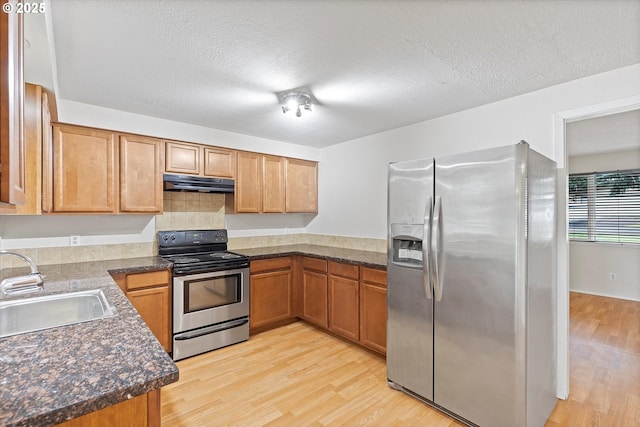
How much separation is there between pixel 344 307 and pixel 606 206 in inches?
187

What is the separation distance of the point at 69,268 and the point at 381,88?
9.50 ft

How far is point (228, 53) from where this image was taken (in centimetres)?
185

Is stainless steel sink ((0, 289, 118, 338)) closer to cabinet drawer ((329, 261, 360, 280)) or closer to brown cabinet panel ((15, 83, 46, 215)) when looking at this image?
brown cabinet panel ((15, 83, 46, 215))

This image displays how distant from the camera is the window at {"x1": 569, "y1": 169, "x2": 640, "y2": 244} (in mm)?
4723

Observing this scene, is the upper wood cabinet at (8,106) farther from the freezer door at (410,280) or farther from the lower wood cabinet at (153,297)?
the lower wood cabinet at (153,297)

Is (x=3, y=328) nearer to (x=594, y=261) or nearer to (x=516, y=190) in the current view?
(x=516, y=190)

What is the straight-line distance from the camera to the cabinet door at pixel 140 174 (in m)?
2.89

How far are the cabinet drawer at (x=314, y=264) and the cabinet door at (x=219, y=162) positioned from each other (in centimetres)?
130

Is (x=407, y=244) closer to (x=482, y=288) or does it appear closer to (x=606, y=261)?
(x=482, y=288)

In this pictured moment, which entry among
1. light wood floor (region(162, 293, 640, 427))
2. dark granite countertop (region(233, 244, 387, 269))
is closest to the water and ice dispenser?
dark granite countertop (region(233, 244, 387, 269))

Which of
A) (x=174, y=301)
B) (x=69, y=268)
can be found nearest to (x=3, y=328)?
(x=69, y=268)

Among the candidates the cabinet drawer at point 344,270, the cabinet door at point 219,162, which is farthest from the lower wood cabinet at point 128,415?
the cabinet door at point 219,162

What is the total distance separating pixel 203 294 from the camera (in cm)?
304

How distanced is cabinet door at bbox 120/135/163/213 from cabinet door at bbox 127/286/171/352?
2.55ft
